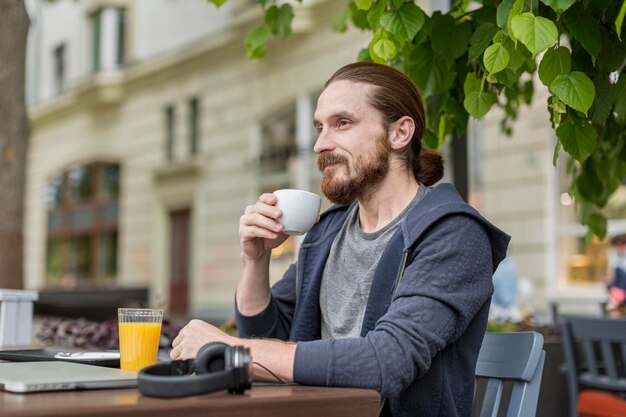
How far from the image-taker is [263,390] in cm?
175

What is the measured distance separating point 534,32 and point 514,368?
77 cm

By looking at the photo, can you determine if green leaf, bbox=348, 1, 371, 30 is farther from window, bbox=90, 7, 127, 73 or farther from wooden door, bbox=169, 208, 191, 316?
window, bbox=90, 7, 127, 73

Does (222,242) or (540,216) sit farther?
(222,242)

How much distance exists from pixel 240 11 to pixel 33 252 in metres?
12.1

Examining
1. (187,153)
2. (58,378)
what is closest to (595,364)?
(58,378)

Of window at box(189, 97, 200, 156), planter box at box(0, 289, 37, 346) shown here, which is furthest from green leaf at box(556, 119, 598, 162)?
window at box(189, 97, 200, 156)

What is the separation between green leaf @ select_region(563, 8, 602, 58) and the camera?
264 centimetres

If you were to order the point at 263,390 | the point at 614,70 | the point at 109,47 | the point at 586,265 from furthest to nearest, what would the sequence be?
the point at 109,47, the point at 586,265, the point at 614,70, the point at 263,390

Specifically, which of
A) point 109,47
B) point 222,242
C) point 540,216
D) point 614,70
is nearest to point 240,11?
point 222,242

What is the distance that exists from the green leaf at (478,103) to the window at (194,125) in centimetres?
1895

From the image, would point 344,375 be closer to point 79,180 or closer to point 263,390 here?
point 263,390

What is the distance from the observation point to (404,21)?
2809mm

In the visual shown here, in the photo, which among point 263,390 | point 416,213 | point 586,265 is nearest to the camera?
point 263,390

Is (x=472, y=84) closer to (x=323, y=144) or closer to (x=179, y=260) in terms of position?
(x=323, y=144)
